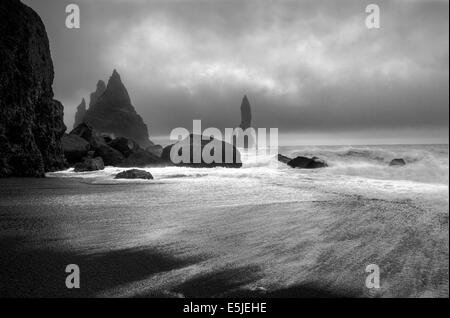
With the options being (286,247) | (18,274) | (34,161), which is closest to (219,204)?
(286,247)

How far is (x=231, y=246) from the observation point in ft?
14.1

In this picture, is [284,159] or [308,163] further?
[284,159]

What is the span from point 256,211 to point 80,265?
3.97 meters

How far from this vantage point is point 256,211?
6621mm

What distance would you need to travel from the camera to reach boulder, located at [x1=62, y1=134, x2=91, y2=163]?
2677cm

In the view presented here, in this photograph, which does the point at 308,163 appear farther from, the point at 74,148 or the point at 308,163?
the point at 74,148

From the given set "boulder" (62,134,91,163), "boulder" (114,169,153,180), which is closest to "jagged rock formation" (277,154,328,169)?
"boulder" (114,169,153,180)

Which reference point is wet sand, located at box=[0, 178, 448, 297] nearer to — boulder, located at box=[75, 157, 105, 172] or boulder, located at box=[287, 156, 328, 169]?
boulder, located at box=[287, 156, 328, 169]
